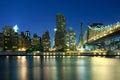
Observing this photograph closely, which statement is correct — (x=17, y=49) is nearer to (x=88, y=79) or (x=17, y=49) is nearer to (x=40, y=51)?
(x=40, y=51)

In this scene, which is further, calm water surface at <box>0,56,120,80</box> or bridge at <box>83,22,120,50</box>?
bridge at <box>83,22,120,50</box>

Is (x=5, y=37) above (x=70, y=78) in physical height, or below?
above

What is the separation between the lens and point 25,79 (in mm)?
30031

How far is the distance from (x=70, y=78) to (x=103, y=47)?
102 meters

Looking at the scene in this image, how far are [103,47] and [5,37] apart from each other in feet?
136

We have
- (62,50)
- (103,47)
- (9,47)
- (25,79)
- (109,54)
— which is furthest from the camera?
(62,50)

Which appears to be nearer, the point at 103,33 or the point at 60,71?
the point at 60,71

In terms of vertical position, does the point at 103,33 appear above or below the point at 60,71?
above

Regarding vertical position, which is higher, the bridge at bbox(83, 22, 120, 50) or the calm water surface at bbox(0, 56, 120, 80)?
the bridge at bbox(83, 22, 120, 50)

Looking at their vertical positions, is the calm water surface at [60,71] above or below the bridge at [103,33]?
below

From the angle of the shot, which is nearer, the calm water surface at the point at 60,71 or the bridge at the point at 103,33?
the calm water surface at the point at 60,71

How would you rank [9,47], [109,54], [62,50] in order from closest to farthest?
[109,54]
[9,47]
[62,50]

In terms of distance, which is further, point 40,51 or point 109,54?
point 40,51

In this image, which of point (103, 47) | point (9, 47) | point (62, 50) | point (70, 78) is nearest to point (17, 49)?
point (9, 47)
